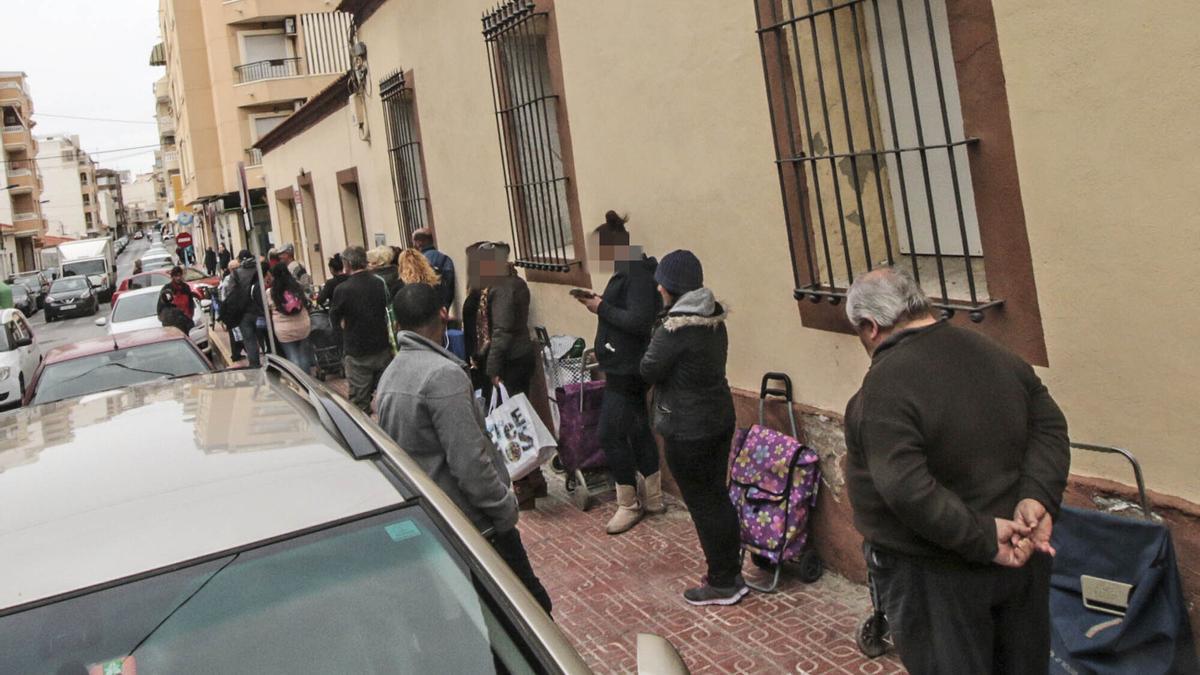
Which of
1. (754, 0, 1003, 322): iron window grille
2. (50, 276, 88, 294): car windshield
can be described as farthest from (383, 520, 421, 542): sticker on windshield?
(50, 276, 88, 294): car windshield

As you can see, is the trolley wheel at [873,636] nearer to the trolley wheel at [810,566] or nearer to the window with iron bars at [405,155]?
the trolley wheel at [810,566]

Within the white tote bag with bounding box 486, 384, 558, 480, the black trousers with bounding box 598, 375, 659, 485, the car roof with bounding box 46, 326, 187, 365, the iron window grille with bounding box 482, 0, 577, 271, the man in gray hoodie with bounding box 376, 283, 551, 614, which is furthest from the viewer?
the car roof with bounding box 46, 326, 187, 365

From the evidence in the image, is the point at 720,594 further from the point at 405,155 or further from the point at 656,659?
the point at 405,155

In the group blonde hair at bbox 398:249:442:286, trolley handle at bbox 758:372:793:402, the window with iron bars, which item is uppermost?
the window with iron bars

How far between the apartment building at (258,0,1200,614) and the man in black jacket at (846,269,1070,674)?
772mm

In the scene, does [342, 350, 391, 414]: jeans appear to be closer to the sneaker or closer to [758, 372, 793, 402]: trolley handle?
[758, 372, 793, 402]: trolley handle

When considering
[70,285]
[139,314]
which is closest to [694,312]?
[139,314]

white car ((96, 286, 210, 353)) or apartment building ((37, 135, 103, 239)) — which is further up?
apartment building ((37, 135, 103, 239))

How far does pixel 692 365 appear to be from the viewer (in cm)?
502

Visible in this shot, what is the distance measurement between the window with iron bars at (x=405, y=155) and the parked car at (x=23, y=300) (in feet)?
112

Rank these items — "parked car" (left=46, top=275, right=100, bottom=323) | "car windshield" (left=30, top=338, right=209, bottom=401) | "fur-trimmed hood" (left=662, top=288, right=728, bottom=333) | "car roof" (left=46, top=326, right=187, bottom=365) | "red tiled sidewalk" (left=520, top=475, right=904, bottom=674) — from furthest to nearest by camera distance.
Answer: "parked car" (left=46, top=275, right=100, bottom=323)
"car roof" (left=46, top=326, right=187, bottom=365)
"car windshield" (left=30, top=338, right=209, bottom=401)
"fur-trimmed hood" (left=662, top=288, right=728, bottom=333)
"red tiled sidewalk" (left=520, top=475, right=904, bottom=674)

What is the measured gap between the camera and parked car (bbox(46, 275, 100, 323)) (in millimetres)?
37531

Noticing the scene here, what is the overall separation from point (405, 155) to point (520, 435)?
5.81 metres

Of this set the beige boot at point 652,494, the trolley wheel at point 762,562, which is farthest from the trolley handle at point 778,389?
the beige boot at point 652,494
